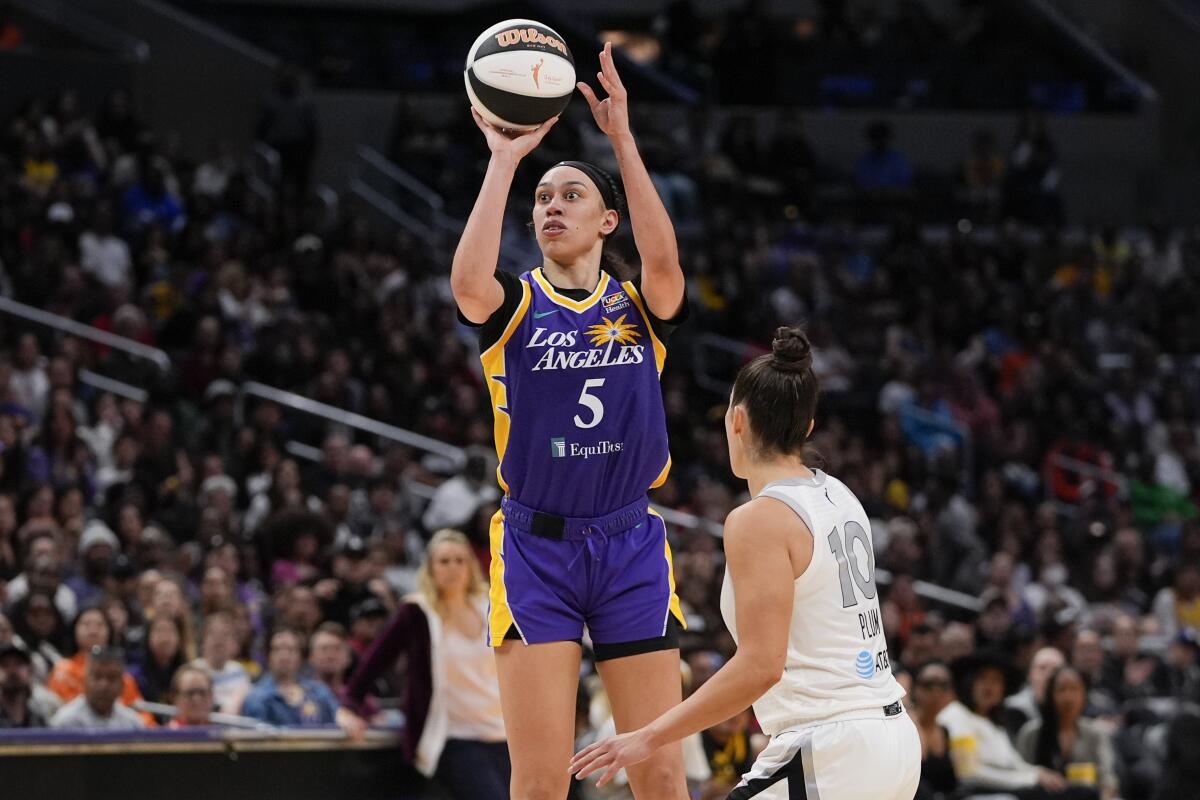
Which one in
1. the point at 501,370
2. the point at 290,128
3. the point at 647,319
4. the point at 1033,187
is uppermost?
the point at 290,128

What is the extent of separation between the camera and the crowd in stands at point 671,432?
32.3 ft

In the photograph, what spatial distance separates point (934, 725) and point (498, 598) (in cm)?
504

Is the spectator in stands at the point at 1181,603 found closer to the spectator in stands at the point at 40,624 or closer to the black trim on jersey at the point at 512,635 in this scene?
the spectator in stands at the point at 40,624

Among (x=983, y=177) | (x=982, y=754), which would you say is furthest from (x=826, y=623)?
(x=983, y=177)

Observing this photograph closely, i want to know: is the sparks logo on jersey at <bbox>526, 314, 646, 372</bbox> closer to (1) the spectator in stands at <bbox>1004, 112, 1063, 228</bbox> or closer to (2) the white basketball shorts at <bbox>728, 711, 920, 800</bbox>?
(2) the white basketball shorts at <bbox>728, 711, 920, 800</bbox>

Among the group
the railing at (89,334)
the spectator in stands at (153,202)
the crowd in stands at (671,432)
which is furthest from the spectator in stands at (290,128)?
the railing at (89,334)

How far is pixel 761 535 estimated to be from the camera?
4234 mm

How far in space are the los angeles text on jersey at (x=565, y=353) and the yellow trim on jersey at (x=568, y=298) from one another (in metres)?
0.10

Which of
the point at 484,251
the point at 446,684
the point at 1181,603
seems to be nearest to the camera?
the point at 484,251

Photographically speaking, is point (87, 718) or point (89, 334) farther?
point (89, 334)

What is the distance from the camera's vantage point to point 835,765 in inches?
169

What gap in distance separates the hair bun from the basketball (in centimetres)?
128

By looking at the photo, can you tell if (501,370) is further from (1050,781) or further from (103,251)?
(103,251)

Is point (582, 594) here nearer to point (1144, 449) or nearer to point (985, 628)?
point (985, 628)
